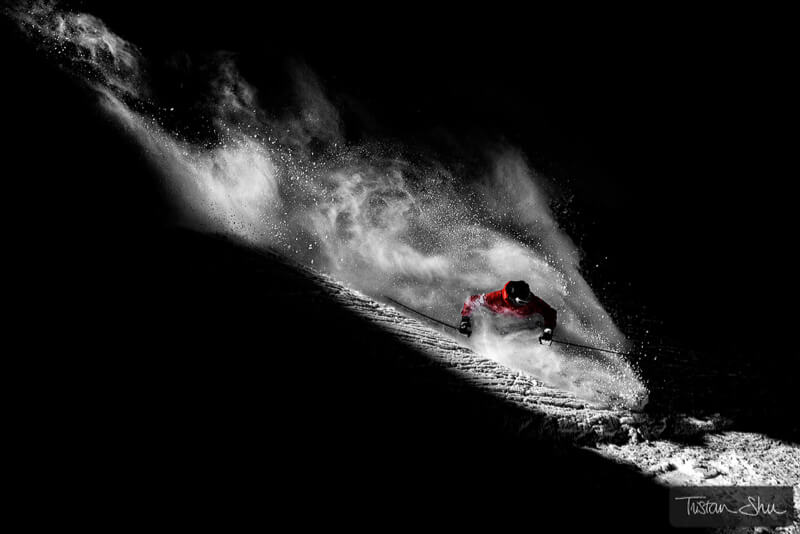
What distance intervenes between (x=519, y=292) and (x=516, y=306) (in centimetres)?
46

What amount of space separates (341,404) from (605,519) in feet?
6.26

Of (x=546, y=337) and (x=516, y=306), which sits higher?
(x=516, y=306)

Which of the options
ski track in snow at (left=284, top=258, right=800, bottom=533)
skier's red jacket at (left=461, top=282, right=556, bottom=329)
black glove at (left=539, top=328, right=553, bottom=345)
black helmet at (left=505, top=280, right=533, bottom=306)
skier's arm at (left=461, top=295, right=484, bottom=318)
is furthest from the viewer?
skier's arm at (left=461, top=295, right=484, bottom=318)

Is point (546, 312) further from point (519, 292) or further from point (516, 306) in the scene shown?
point (519, 292)

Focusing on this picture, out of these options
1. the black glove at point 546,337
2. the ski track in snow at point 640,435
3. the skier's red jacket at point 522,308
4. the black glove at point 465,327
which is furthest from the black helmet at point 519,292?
the ski track in snow at point 640,435

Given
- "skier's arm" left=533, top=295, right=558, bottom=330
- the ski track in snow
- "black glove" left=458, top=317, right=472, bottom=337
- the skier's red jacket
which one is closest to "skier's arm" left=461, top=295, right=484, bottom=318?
the skier's red jacket

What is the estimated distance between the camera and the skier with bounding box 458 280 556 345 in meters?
6.20

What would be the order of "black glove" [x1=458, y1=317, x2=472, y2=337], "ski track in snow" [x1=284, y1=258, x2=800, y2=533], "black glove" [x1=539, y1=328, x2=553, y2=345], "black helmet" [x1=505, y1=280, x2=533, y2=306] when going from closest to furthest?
"ski track in snow" [x1=284, y1=258, x2=800, y2=533] < "black glove" [x1=539, y1=328, x2=553, y2=345] < "black helmet" [x1=505, y1=280, x2=533, y2=306] < "black glove" [x1=458, y1=317, x2=472, y2=337]

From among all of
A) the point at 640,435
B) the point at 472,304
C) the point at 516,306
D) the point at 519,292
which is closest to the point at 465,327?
the point at 472,304

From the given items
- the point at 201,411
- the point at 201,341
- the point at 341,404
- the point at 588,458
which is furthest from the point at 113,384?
the point at 588,458

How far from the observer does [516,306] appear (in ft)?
21.5

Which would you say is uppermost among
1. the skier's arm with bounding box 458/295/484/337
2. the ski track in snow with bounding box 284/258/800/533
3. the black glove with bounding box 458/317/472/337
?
the skier's arm with bounding box 458/295/484/337

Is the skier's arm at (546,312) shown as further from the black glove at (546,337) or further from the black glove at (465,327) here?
the black glove at (465,327)

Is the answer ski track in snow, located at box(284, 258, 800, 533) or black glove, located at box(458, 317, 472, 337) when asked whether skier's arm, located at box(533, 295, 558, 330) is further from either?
ski track in snow, located at box(284, 258, 800, 533)
